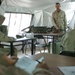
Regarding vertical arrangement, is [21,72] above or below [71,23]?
below

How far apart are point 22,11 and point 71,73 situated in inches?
247

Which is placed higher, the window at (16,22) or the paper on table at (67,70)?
Result: the window at (16,22)

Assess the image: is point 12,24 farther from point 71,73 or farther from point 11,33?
point 71,73

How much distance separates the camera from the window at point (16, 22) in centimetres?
743

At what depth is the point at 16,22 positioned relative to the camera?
25.4 feet

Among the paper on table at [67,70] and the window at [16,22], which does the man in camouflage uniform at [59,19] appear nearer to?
the window at [16,22]

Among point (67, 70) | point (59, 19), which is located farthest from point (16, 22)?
point (67, 70)

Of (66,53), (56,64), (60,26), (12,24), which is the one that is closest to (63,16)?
(60,26)

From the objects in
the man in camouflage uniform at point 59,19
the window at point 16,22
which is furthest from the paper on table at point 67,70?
the window at point 16,22

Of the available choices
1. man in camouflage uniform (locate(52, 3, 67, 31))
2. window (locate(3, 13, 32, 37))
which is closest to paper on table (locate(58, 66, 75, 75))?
man in camouflage uniform (locate(52, 3, 67, 31))

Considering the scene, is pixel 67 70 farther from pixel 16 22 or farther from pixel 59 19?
pixel 16 22

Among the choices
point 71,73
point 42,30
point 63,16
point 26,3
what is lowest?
point 71,73

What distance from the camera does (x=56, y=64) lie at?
1512 millimetres

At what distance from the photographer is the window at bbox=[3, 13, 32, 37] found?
24.4 feet
